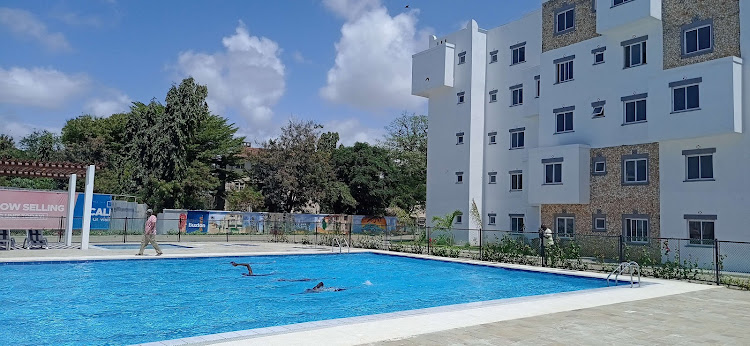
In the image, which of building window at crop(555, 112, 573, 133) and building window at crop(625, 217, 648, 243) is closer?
building window at crop(625, 217, 648, 243)

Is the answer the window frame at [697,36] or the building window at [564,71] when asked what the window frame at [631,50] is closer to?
the window frame at [697,36]

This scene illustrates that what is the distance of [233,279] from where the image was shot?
709 inches

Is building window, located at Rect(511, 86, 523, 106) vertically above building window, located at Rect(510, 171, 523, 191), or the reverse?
building window, located at Rect(511, 86, 523, 106)

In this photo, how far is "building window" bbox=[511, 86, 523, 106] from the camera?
3438cm

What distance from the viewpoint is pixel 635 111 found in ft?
85.4

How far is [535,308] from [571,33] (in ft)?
71.9

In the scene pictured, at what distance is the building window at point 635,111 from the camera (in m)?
25.7

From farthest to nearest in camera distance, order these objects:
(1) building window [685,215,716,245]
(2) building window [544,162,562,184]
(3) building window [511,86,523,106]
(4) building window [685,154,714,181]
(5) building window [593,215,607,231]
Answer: (3) building window [511,86,523,106] → (2) building window [544,162,562,184] → (5) building window [593,215,607,231] → (4) building window [685,154,714,181] → (1) building window [685,215,716,245]

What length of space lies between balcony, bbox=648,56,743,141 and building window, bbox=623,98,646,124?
3.68ft

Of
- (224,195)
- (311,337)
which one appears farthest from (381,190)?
(311,337)

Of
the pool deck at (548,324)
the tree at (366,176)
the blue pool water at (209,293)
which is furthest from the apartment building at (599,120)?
the tree at (366,176)

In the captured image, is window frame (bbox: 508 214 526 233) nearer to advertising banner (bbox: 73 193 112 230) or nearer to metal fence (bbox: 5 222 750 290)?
metal fence (bbox: 5 222 750 290)

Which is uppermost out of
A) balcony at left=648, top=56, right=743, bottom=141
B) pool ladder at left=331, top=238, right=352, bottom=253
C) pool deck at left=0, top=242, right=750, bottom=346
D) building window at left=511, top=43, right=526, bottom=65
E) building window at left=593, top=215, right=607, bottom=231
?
building window at left=511, top=43, right=526, bottom=65

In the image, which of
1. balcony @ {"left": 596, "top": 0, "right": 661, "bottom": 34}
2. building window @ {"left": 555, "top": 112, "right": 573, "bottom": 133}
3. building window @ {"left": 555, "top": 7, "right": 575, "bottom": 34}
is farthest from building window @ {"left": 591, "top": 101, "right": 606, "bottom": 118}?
building window @ {"left": 555, "top": 7, "right": 575, "bottom": 34}
